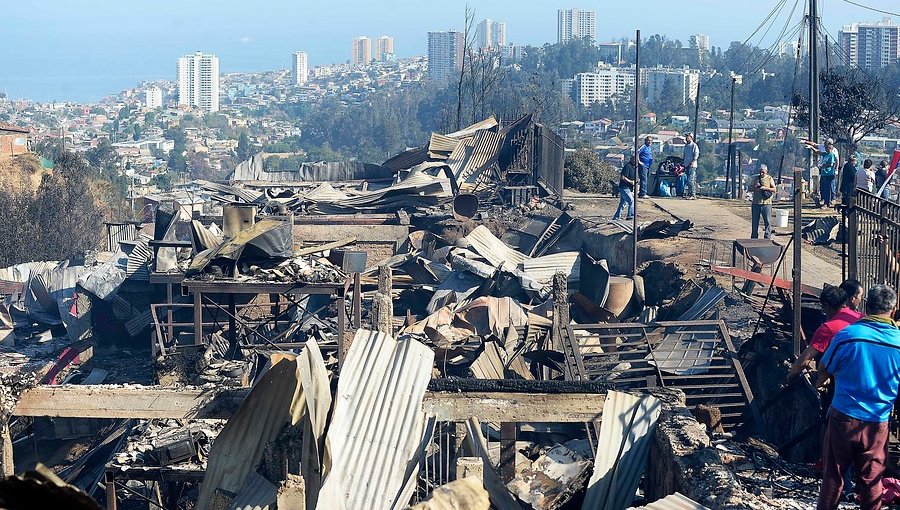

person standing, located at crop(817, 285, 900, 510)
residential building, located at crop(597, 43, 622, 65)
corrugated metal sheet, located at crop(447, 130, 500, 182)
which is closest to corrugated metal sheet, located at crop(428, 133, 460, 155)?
corrugated metal sheet, located at crop(447, 130, 500, 182)

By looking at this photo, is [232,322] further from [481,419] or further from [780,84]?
[780,84]

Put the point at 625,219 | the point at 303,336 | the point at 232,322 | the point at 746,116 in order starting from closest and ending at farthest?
the point at 232,322 → the point at 303,336 → the point at 625,219 → the point at 746,116

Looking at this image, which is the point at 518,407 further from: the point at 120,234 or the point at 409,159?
the point at 120,234

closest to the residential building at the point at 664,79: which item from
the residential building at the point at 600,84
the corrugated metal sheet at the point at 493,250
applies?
the residential building at the point at 600,84

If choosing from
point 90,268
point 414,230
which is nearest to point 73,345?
point 90,268

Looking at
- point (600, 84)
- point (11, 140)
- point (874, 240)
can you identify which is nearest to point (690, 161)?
point (874, 240)

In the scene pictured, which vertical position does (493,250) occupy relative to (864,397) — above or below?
below
